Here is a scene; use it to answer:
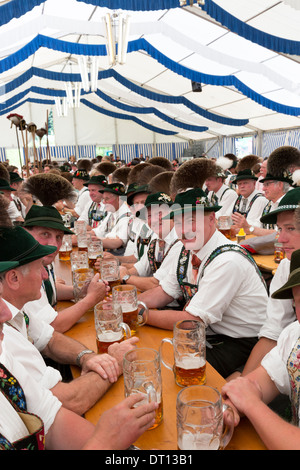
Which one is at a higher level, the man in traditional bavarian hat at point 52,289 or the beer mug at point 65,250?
the man in traditional bavarian hat at point 52,289

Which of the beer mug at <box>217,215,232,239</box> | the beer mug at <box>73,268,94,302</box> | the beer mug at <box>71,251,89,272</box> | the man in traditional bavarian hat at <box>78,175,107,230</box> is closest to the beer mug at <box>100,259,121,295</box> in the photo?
the beer mug at <box>73,268,94,302</box>

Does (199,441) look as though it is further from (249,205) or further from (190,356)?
(249,205)

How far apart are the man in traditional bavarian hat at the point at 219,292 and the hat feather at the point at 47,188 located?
112 cm

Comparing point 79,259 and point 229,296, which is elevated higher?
point 229,296

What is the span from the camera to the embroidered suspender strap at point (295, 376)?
3.77 feet

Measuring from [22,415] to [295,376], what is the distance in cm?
81

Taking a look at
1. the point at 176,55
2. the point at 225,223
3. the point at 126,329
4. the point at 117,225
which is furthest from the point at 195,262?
the point at 176,55

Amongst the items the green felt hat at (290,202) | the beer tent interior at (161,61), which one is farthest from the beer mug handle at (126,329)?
the beer tent interior at (161,61)

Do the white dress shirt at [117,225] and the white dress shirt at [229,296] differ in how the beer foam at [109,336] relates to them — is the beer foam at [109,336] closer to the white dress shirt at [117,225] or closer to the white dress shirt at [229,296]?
the white dress shirt at [229,296]

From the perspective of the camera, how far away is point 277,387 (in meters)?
1.26

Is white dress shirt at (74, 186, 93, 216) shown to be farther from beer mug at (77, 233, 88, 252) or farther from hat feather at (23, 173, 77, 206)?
hat feather at (23, 173, 77, 206)

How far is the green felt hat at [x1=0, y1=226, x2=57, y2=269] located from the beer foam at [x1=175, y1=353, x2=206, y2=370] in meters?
0.61

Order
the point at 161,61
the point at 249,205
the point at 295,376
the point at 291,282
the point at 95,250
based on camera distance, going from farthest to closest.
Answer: the point at 161,61
the point at 249,205
the point at 95,250
the point at 295,376
the point at 291,282

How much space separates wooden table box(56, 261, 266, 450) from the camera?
3.30ft
